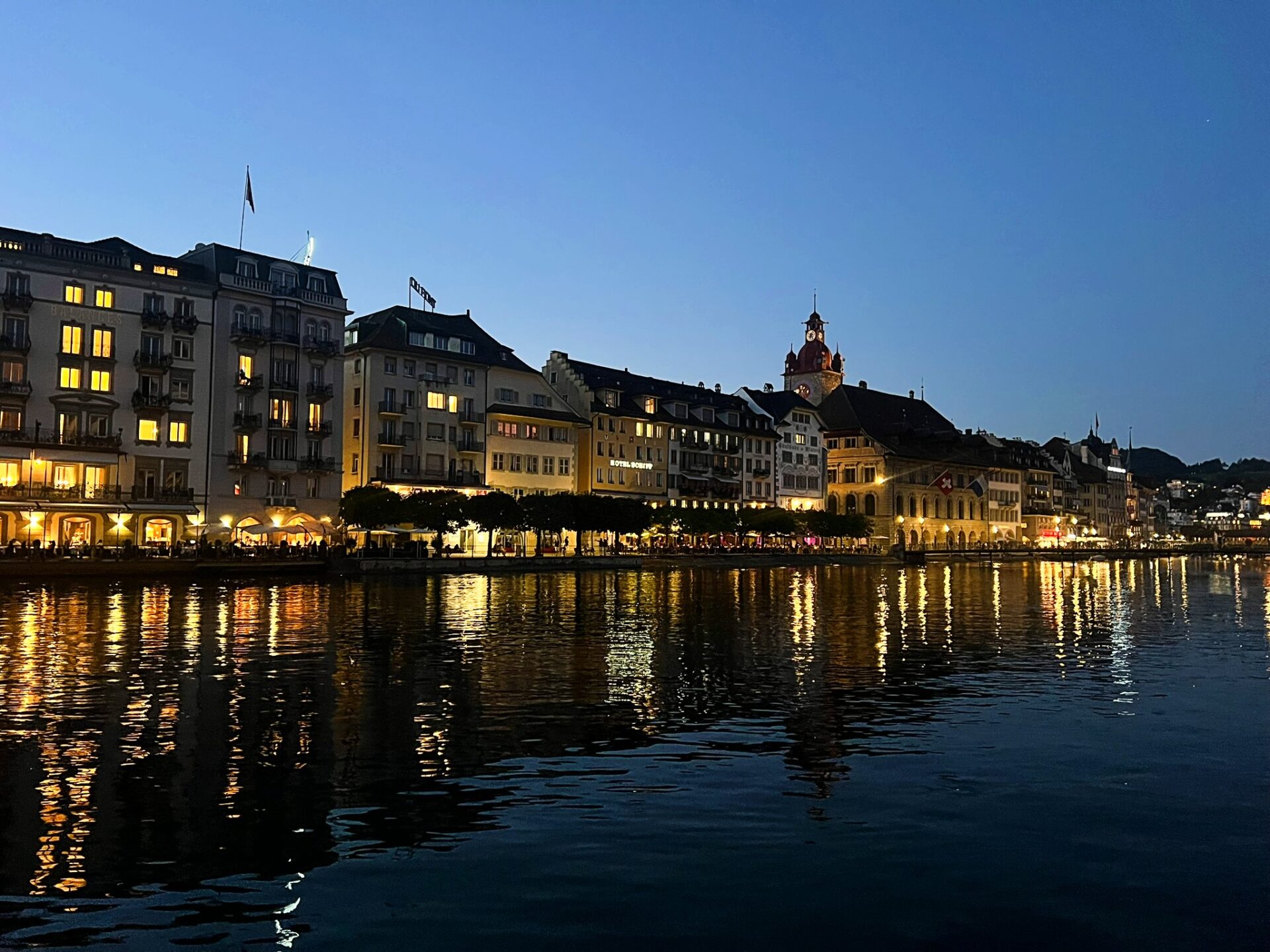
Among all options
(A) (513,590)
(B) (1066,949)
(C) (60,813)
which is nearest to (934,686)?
(B) (1066,949)

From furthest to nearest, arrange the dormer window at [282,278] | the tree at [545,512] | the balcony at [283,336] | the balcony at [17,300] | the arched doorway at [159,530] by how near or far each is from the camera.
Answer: the tree at [545,512] < the dormer window at [282,278] < the balcony at [283,336] < the arched doorway at [159,530] < the balcony at [17,300]

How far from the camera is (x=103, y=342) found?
85312 millimetres

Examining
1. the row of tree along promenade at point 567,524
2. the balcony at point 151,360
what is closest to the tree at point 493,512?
the row of tree along promenade at point 567,524

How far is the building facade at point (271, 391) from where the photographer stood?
91938mm

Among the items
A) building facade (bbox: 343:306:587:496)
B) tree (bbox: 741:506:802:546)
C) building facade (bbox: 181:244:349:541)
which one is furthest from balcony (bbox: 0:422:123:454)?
tree (bbox: 741:506:802:546)

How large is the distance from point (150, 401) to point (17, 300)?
11.4 m

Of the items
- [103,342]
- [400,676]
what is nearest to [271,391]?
[103,342]

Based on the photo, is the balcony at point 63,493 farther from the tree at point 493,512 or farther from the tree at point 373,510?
the tree at point 493,512

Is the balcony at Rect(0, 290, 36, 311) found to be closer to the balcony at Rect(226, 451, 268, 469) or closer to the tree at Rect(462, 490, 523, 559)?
the balcony at Rect(226, 451, 268, 469)

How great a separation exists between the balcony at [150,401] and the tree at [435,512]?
1966 centimetres

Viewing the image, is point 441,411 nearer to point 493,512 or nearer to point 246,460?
point 493,512

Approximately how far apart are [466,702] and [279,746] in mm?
5195

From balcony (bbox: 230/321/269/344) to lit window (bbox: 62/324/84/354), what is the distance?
1180cm

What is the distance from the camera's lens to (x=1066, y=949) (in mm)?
10086
